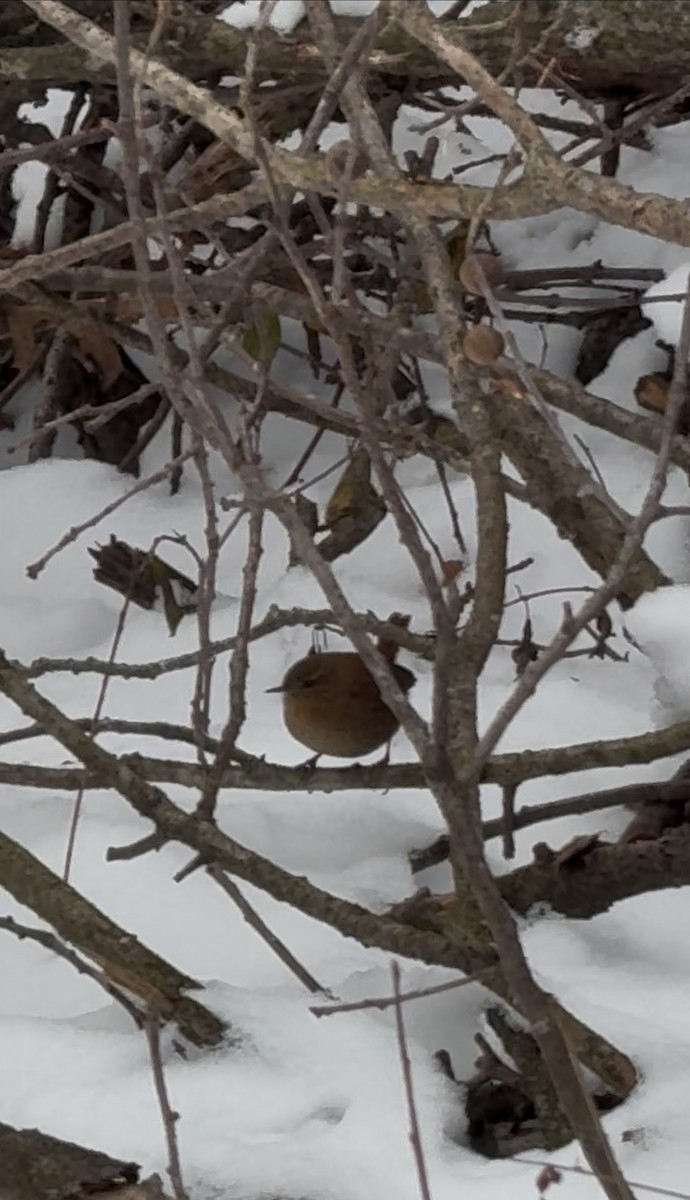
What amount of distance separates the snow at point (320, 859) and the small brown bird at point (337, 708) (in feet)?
0.44

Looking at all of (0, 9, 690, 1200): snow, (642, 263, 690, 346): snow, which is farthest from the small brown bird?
(642, 263, 690, 346): snow

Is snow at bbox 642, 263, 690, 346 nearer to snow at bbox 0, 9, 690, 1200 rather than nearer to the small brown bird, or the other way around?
snow at bbox 0, 9, 690, 1200

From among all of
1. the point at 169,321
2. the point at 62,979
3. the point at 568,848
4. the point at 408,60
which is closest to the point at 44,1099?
the point at 62,979

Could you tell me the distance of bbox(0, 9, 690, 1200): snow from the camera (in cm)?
112

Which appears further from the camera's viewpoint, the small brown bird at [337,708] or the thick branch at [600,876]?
the small brown bird at [337,708]

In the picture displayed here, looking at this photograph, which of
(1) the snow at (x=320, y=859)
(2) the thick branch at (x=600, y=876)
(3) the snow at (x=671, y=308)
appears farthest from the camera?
(3) the snow at (x=671, y=308)

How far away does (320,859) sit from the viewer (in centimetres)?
166

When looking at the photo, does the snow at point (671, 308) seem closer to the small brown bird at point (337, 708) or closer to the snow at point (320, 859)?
the snow at point (320, 859)

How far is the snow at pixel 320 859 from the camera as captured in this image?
1.12 m

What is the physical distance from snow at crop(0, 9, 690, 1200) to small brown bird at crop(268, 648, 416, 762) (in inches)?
5.2

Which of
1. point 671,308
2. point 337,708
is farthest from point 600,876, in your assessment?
point 671,308

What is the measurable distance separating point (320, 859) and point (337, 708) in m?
0.19

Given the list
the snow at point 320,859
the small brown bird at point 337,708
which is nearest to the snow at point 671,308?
the snow at point 320,859

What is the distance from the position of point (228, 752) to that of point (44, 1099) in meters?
0.32
